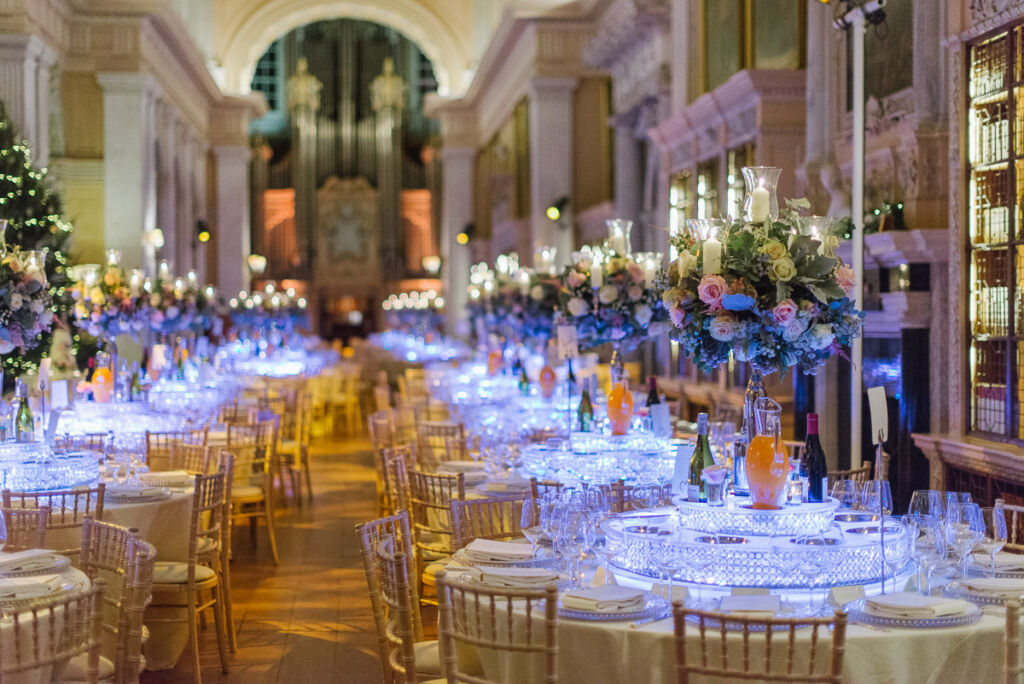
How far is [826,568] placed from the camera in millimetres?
3830

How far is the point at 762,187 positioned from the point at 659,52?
964 centimetres

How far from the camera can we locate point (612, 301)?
7996 millimetres

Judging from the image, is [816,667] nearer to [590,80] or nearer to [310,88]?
[590,80]

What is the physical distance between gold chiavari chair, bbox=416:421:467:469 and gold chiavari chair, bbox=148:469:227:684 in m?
2.02

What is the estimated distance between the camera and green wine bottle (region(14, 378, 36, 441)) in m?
6.81

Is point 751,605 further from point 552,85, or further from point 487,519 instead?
point 552,85

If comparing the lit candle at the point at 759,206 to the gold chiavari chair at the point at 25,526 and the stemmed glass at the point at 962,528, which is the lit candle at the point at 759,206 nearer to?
the stemmed glass at the point at 962,528

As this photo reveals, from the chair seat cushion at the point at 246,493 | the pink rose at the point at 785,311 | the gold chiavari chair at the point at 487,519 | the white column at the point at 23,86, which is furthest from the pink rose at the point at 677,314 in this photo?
the white column at the point at 23,86

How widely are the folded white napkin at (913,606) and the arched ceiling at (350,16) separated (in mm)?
29558

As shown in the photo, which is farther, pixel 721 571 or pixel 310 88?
pixel 310 88

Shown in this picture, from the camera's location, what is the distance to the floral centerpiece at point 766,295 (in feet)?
13.9

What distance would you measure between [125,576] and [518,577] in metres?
1.24

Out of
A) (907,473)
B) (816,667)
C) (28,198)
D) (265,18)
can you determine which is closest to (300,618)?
(907,473)

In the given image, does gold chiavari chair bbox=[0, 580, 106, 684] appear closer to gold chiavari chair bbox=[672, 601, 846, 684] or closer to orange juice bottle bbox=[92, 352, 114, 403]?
gold chiavari chair bbox=[672, 601, 846, 684]
